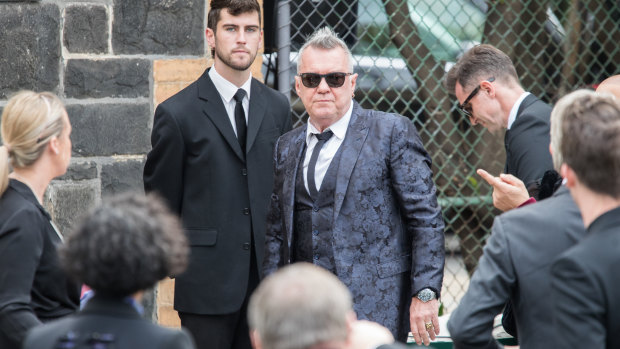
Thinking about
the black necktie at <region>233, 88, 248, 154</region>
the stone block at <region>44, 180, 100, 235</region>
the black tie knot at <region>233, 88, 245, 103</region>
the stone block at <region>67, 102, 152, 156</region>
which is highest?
the black tie knot at <region>233, 88, 245, 103</region>

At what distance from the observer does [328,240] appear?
11.1ft

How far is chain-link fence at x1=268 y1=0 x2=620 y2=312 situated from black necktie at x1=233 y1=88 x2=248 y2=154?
1.26m

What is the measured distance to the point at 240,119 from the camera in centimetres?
396

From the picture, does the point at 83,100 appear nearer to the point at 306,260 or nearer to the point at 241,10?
the point at 241,10

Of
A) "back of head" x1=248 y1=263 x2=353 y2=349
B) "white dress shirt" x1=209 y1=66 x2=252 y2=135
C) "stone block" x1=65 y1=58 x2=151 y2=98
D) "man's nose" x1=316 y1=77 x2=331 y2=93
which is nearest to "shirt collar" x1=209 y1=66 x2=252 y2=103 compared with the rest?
"white dress shirt" x1=209 y1=66 x2=252 y2=135

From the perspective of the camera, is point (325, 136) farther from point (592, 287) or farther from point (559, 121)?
point (592, 287)

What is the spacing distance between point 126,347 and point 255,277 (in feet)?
6.59

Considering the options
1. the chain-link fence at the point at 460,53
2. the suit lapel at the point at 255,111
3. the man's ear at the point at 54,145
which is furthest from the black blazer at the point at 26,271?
the chain-link fence at the point at 460,53

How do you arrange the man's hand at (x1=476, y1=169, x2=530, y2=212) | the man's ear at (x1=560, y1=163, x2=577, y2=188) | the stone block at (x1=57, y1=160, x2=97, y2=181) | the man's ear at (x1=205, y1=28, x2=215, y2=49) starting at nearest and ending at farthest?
the man's ear at (x1=560, y1=163, x2=577, y2=188) → the man's hand at (x1=476, y1=169, x2=530, y2=212) → the man's ear at (x1=205, y1=28, x2=215, y2=49) → the stone block at (x1=57, y1=160, x2=97, y2=181)

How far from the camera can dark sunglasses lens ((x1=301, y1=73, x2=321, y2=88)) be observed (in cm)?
356

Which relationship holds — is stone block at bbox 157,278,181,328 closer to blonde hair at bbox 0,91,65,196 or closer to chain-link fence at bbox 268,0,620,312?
chain-link fence at bbox 268,0,620,312

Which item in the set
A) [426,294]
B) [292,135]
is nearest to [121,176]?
[292,135]

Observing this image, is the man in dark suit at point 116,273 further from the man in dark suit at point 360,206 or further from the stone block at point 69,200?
the stone block at point 69,200

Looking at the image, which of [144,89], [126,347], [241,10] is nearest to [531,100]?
[241,10]
